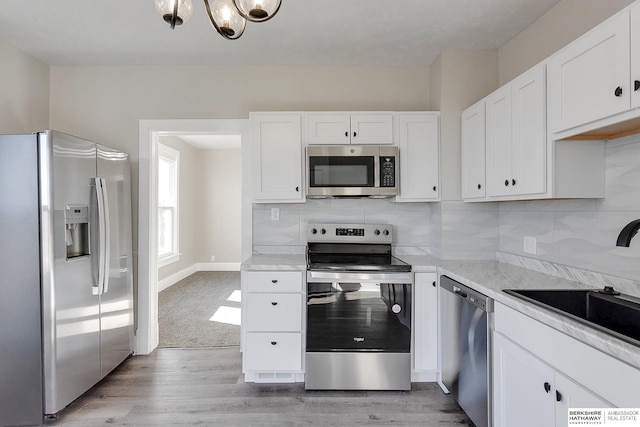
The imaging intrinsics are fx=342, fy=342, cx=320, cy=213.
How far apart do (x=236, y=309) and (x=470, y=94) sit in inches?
138

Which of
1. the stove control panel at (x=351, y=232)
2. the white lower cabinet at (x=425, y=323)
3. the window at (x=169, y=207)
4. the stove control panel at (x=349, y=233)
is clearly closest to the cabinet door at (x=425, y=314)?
the white lower cabinet at (x=425, y=323)

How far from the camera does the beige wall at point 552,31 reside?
6.08 ft

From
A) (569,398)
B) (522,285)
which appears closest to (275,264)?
(522,285)

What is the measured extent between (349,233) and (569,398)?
1.93 metres

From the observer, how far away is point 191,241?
6.57m

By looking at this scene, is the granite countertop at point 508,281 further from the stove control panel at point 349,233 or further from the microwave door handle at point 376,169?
the microwave door handle at point 376,169

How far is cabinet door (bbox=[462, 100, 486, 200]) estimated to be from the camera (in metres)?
2.42

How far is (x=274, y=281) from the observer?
8.10 ft

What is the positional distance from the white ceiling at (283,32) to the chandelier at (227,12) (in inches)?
35.4

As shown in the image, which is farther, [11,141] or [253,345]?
[253,345]

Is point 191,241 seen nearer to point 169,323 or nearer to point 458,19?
point 169,323

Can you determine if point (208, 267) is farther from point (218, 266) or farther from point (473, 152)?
point (473, 152)

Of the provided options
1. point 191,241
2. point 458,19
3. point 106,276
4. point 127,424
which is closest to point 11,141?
point 106,276

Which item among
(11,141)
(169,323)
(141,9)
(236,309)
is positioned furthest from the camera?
(236,309)
